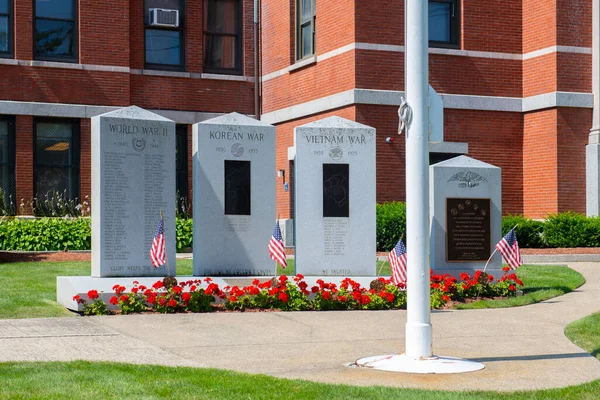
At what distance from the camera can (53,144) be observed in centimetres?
2611

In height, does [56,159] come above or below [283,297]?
above

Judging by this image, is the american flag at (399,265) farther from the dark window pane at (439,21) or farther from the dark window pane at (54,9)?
the dark window pane at (54,9)

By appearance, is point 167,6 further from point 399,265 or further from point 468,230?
point 399,265

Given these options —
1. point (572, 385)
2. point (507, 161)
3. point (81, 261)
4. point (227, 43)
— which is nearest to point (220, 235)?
point (81, 261)

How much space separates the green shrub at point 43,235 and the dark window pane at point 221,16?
770cm

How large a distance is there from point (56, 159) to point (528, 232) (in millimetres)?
12181

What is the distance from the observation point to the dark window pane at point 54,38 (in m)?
25.9

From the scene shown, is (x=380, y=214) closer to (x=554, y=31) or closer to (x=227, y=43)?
(x=554, y=31)

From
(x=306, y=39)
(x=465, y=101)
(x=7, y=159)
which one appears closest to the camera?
(x=465, y=101)

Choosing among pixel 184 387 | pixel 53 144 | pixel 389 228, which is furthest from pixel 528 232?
pixel 184 387

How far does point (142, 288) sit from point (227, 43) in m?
16.6

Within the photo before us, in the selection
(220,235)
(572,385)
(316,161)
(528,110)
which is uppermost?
(528,110)

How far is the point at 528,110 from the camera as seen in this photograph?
24.6 meters

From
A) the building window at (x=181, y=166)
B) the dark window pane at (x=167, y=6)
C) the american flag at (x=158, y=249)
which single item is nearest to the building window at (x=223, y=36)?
the dark window pane at (x=167, y=6)
